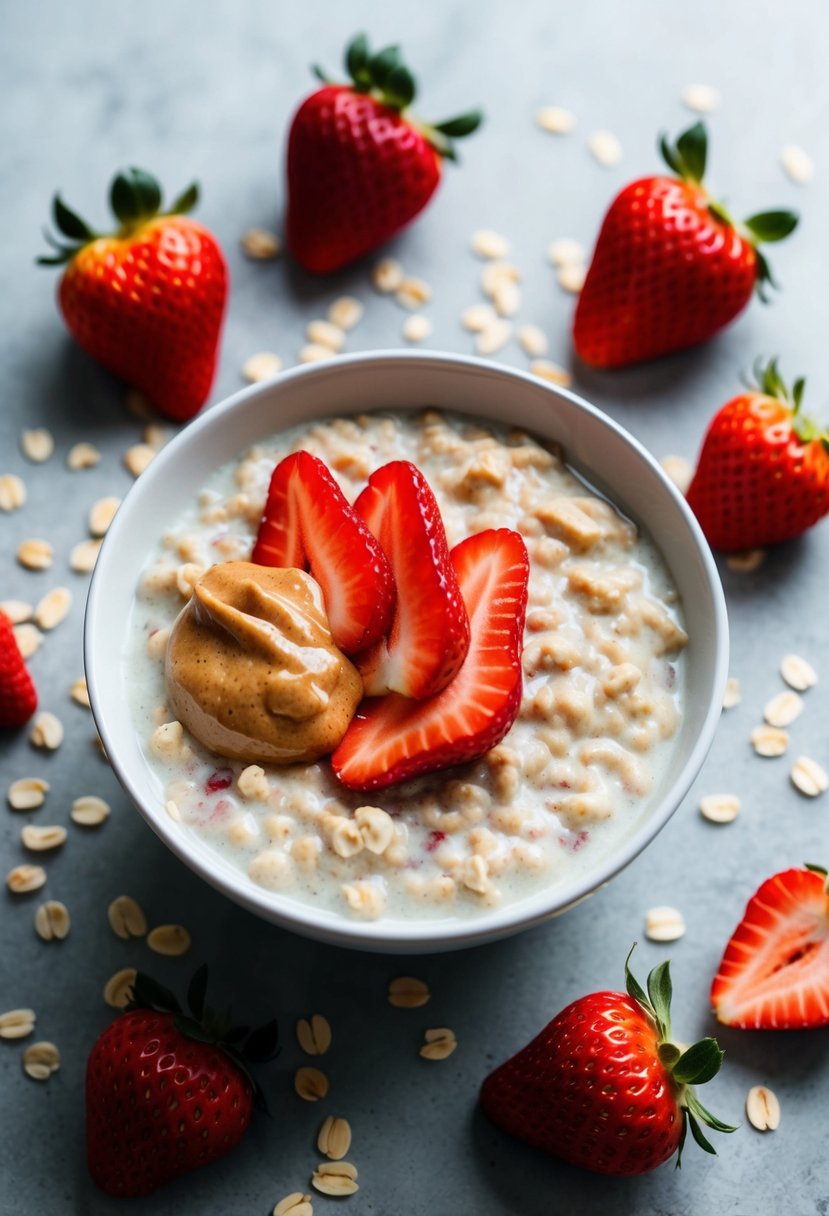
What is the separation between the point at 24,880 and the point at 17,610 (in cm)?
49

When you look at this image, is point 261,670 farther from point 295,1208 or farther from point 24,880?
point 295,1208

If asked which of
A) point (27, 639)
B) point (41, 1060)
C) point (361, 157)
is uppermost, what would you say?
point (361, 157)

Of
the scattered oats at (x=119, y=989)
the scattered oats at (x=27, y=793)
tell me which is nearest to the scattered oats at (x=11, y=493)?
the scattered oats at (x=27, y=793)

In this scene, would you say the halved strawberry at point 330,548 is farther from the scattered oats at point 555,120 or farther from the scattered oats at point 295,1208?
the scattered oats at point 555,120

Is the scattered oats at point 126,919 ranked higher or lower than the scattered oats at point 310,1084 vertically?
higher

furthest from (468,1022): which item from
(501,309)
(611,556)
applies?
(501,309)

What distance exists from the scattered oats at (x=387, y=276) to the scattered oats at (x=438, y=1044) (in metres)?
1.40

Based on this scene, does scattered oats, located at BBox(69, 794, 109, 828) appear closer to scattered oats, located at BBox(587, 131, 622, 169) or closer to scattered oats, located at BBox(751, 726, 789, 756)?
scattered oats, located at BBox(751, 726, 789, 756)

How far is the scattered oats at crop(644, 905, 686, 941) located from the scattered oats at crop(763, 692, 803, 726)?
39 cm

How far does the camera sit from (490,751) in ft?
6.75

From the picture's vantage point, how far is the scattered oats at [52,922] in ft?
7.79

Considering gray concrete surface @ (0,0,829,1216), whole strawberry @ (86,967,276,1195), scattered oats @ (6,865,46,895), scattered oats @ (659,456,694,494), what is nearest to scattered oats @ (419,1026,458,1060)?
gray concrete surface @ (0,0,829,1216)

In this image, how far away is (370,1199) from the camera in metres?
2.24

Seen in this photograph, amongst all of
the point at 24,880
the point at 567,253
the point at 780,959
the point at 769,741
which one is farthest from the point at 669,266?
the point at 24,880
